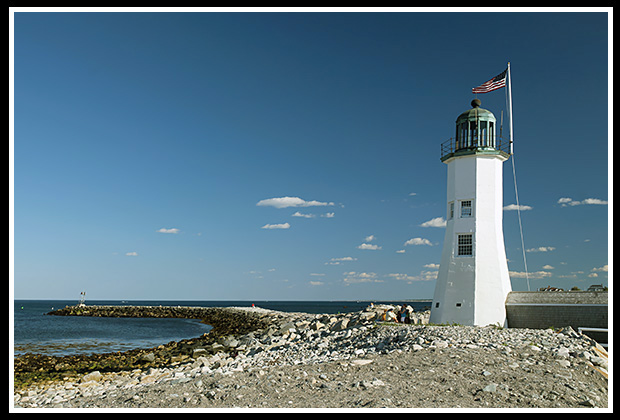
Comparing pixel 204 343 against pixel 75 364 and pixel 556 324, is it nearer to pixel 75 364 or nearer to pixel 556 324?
pixel 75 364

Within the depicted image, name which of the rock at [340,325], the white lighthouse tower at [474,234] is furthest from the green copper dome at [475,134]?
the rock at [340,325]

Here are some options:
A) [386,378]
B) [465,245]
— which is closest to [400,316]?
[465,245]

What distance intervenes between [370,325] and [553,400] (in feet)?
39.2

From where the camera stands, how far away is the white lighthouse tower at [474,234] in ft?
68.8

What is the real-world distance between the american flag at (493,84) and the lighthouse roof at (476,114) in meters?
0.90

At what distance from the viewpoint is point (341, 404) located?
1063 centimetres

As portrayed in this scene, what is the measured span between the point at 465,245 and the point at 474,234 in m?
0.61

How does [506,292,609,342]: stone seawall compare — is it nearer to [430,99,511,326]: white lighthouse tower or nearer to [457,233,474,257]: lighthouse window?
[430,99,511,326]: white lighthouse tower

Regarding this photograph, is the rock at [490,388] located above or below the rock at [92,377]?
above

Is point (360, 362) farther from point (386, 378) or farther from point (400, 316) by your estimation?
point (400, 316)

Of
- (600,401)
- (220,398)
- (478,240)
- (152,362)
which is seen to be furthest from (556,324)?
(152,362)

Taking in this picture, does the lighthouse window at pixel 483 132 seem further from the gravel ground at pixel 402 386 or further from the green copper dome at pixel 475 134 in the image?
the gravel ground at pixel 402 386

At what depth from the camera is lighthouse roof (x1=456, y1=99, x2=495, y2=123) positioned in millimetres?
→ 22375

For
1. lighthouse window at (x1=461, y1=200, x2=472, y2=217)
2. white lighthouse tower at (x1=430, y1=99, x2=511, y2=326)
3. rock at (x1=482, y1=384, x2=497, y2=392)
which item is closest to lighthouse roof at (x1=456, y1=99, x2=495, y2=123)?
white lighthouse tower at (x1=430, y1=99, x2=511, y2=326)
